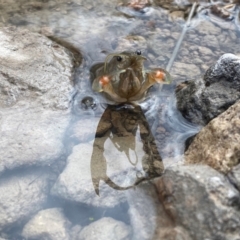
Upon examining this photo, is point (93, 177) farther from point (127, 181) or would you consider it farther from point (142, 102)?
point (142, 102)

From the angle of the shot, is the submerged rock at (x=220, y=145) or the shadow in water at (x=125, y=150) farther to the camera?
the shadow in water at (x=125, y=150)

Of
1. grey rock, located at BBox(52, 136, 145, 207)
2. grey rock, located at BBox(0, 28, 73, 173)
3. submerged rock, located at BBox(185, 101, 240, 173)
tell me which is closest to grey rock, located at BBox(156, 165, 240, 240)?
submerged rock, located at BBox(185, 101, 240, 173)

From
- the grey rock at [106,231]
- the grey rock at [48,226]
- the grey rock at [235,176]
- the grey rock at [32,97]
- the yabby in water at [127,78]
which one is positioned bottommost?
the grey rock at [48,226]

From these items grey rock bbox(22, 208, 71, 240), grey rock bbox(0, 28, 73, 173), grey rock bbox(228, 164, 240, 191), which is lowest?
grey rock bbox(22, 208, 71, 240)

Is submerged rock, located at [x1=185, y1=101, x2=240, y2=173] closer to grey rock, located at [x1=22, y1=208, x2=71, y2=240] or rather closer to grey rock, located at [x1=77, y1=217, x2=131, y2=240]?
grey rock, located at [x1=77, y1=217, x2=131, y2=240]

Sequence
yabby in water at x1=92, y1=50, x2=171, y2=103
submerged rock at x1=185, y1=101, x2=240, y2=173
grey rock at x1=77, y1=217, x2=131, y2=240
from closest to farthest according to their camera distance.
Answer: submerged rock at x1=185, y1=101, x2=240, y2=173 < grey rock at x1=77, y1=217, x2=131, y2=240 < yabby in water at x1=92, y1=50, x2=171, y2=103

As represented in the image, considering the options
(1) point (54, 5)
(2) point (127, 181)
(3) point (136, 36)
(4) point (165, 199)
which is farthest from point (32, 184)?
(1) point (54, 5)

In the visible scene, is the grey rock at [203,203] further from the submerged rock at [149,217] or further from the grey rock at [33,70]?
the grey rock at [33,70]

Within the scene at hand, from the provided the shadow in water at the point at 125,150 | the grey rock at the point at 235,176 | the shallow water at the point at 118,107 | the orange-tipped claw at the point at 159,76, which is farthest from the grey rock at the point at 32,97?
the grey rock at the point at 235,176
